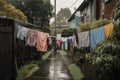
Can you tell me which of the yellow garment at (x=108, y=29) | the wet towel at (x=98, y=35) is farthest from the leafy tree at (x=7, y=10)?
the yellow garment at (x=108, y=29)

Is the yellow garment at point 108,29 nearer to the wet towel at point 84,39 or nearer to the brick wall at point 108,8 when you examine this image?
the wet towel at point 84,39

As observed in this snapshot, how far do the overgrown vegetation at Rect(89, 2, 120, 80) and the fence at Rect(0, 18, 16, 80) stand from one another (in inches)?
113

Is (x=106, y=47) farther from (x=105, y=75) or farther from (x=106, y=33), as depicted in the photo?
(x=106, y=33)

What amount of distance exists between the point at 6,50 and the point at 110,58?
3.42 meters

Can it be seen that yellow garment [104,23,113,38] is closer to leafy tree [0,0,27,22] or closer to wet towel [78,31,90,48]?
wet towel [78,31,90,48]

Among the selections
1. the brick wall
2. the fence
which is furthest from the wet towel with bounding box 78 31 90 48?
the fence

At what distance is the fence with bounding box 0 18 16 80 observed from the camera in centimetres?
823

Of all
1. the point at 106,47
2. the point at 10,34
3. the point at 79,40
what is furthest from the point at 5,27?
the point at 79,40

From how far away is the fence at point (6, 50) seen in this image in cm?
823

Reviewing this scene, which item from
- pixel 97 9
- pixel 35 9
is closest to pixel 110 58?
pixel 97 9

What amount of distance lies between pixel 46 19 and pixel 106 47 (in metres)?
31.6

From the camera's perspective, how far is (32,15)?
38.6m

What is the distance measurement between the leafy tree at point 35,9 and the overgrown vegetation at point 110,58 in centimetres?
3005

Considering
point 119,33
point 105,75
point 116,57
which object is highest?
point 119,33
